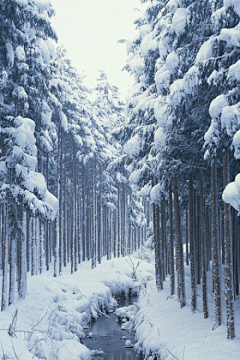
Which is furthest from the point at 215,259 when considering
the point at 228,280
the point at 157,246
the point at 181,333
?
the point at 157,246

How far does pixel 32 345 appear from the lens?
972 cm

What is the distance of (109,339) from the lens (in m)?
14.1

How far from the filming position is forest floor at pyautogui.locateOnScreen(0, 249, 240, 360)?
8875 mm

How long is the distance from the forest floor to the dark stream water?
441 millimetres

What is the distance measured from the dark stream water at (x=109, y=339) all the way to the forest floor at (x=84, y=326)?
0.44 meters

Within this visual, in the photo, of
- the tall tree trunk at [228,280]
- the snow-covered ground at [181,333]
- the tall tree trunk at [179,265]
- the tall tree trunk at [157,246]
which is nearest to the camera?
the snow-covered ground at [181,333]

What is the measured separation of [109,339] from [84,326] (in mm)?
1629

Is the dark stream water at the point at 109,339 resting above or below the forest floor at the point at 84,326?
below

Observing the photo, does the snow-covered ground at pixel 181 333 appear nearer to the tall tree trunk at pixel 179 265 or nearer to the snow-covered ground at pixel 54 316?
the tall tree trunk at pixel 179 265

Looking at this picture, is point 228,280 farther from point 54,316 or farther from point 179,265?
point 54,316

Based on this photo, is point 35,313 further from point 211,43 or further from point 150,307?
point 211,43

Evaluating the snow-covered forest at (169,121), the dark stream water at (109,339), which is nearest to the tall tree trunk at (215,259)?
the snow-covered forest at (169,121)

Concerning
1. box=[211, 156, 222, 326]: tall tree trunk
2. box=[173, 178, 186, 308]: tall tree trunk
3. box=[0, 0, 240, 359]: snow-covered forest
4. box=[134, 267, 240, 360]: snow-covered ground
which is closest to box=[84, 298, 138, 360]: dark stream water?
box=[134, 267, 240, 360]: snow-covered ground

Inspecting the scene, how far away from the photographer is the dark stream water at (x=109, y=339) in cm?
1223
